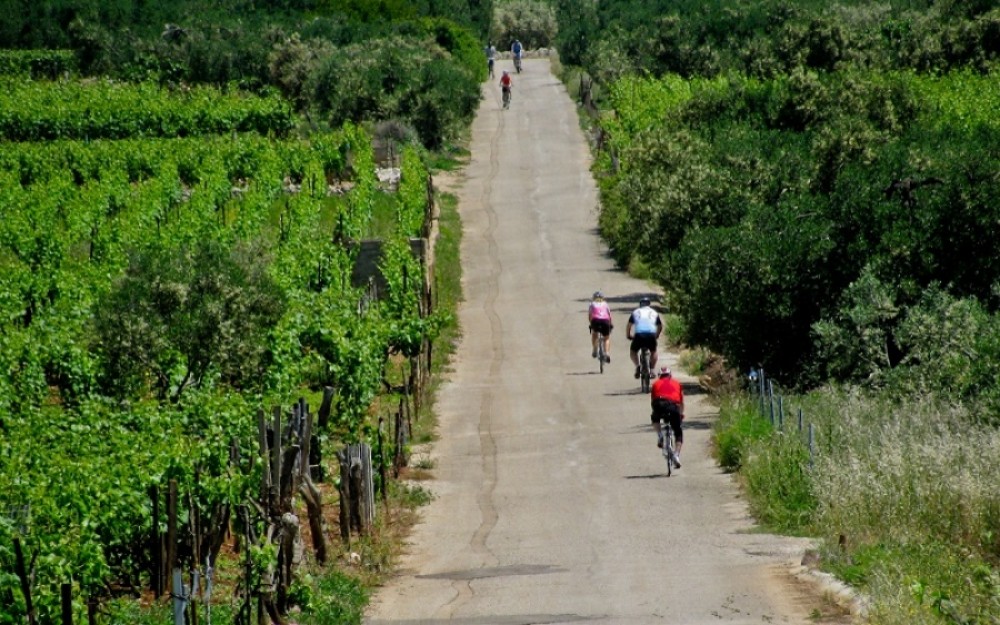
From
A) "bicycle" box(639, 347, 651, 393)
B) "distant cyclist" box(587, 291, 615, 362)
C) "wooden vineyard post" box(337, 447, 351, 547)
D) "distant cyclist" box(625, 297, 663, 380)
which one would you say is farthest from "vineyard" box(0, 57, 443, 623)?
"bicycle" box(639, 347, 651, 393)

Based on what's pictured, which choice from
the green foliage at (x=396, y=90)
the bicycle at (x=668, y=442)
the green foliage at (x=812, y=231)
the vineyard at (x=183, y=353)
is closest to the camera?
the vineyard at (x=183, y=353)

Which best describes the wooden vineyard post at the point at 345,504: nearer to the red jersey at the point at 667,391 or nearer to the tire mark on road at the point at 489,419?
the tire mark on road at the point at 489,419

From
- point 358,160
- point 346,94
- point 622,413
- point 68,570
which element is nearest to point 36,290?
point 622,413

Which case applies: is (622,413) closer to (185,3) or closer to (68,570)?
(68,570)

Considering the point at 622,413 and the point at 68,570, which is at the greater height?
the point at 68,570

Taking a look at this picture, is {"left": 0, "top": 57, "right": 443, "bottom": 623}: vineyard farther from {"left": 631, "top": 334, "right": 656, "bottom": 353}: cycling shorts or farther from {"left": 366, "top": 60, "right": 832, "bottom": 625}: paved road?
{"left": 631, "top": 334, "right": 656, "bottom": 353}: cycling shorts

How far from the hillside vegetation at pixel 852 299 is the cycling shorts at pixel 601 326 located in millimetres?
1240

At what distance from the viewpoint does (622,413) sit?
29.6 metres

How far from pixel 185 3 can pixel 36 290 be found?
79.4 m

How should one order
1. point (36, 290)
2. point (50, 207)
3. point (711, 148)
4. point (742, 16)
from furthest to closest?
point (742, 16) < point (50, 207) < point (711, 148) < point (36, 290)

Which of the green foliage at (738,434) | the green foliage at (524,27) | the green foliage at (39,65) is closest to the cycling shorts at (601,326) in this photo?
the green foliage at (738,434)

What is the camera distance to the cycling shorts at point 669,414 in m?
23.7

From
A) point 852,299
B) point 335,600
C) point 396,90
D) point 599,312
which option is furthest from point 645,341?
point 396,90

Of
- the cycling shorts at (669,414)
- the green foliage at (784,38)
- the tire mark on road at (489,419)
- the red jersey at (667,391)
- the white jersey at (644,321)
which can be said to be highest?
the green foliage at (784,38)
